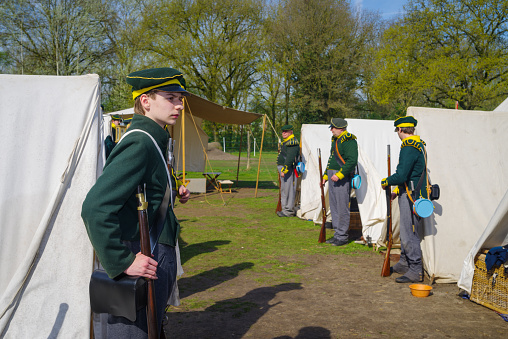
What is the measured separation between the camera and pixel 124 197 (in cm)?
202

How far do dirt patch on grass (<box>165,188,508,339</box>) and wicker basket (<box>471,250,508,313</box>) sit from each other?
0.10 m

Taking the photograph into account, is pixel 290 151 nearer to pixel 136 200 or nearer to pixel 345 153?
pixel 345 153

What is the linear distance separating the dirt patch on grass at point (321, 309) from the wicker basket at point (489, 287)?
10cm

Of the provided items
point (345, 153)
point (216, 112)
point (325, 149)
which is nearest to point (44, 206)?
point (345, 153)

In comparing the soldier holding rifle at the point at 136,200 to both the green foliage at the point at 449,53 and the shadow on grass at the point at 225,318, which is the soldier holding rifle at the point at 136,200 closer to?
the shadow on grass at the point at 225,318

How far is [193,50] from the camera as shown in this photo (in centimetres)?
2909

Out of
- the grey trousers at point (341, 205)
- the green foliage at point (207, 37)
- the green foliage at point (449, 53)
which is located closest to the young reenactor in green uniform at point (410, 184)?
the grey trousers at point (341, 205)

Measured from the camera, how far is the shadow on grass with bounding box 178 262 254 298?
5.50m

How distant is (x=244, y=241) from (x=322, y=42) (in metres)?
24.4

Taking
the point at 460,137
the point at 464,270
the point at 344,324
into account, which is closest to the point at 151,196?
the point at 344,324

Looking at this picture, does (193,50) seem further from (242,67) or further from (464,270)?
(464,270)

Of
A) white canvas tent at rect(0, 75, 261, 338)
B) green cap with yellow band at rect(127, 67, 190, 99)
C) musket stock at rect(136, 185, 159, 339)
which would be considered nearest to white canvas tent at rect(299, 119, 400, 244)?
white canvas tent at rect(0, 75, 261, 338)

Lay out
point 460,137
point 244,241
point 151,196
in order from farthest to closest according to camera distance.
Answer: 1. point 244,241
2. point 460,137
3. point 151,196

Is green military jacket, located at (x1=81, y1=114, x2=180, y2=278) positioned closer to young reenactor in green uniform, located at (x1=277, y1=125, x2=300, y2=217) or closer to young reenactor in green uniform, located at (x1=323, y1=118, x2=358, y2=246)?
young reenactor in green uniform, located at (x1=323, y1=118, x2=358, y2=246)
